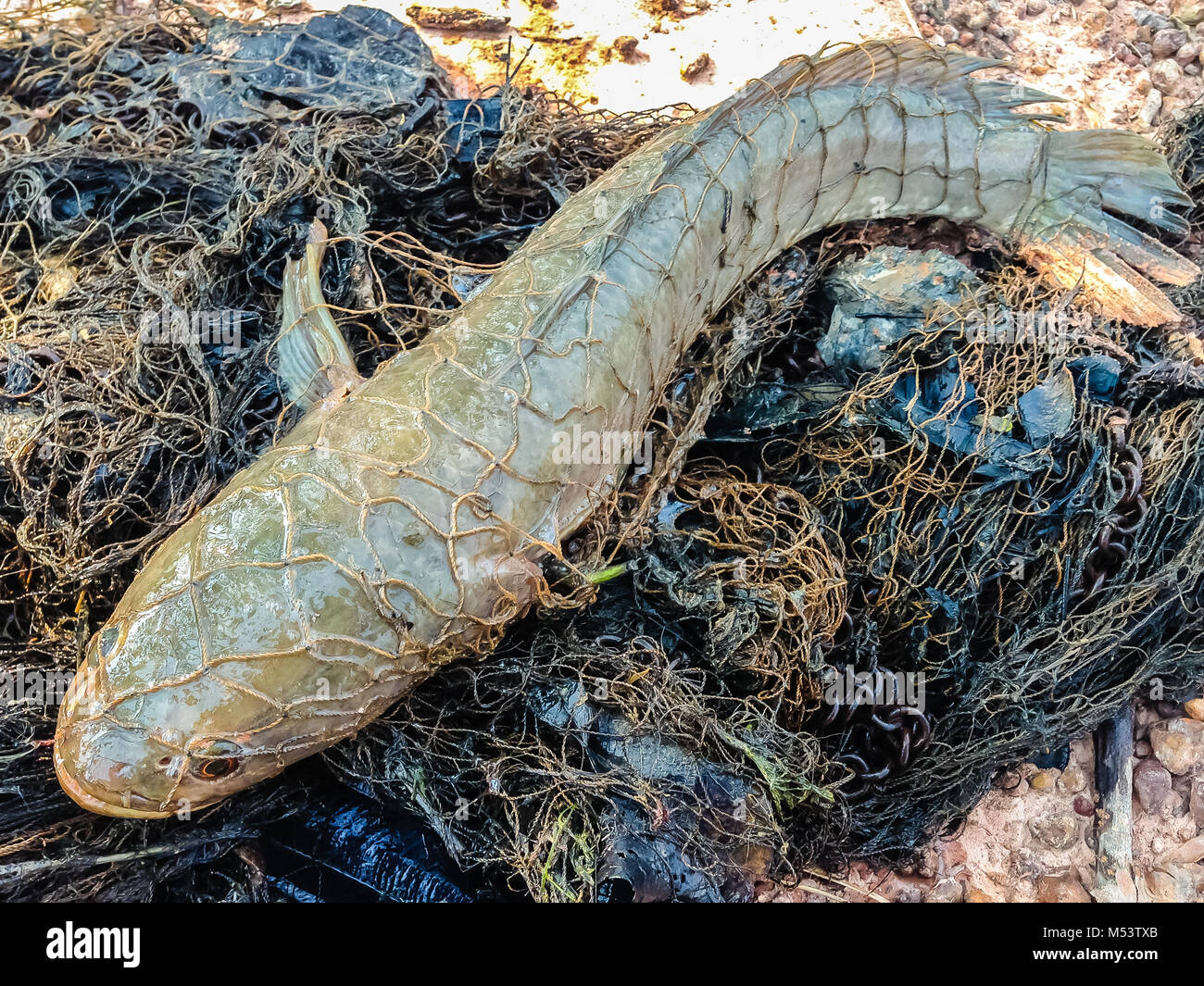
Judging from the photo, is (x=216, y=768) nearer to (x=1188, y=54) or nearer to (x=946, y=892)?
(x=946, y=892)

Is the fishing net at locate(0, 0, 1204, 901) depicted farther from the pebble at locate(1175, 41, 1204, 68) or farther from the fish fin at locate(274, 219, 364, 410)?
the pebble at locate(1175, 41, 1204, 68)

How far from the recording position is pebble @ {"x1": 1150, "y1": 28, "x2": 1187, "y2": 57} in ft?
18.4

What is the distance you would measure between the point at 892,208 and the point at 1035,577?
1922 mm

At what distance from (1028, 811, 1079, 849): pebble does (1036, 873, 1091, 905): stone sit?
114mm

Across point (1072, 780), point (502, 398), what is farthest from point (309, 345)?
point (1072, 780)

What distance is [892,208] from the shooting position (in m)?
4.49

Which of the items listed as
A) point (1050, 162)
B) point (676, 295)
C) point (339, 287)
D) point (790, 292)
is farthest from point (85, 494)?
point (1050, 162)

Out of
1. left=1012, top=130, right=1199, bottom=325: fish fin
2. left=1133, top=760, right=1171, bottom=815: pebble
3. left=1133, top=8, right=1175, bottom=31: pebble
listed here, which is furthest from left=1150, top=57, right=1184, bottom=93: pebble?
left=1133, top=760, right=1171, bottom=815: pebble

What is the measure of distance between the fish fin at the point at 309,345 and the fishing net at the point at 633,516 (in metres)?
0.21

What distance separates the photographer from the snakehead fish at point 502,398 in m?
2.70

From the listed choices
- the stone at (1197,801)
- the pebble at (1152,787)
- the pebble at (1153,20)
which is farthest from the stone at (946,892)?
the pebble at (1153,20)

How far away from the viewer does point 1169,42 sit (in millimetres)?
5617
